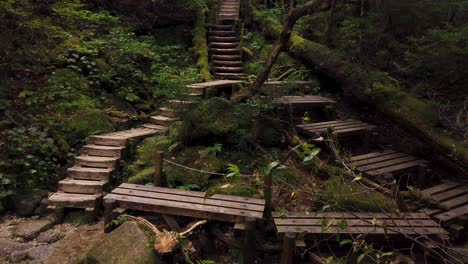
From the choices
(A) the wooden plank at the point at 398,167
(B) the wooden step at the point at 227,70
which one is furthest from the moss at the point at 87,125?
(A) the wooden plank at the point at 398,167

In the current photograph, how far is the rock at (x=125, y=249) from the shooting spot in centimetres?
471

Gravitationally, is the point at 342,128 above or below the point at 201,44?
below

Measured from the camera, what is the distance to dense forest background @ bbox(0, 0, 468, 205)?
7.46 metres

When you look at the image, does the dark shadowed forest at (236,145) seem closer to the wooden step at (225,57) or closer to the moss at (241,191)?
the moss at (241,191)

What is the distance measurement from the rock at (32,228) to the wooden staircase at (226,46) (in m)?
8.00

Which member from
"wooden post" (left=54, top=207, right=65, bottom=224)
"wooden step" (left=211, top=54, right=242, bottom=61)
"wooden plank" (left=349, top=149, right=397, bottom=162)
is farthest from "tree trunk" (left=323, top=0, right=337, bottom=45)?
"wooden post" (left=54, top=207, right=65, bottom=224)

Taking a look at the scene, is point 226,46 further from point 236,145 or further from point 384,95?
point 236,145

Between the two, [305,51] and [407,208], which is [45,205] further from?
[305,51]

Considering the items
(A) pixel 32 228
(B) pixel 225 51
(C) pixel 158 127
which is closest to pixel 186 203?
(A) pixel 32 228

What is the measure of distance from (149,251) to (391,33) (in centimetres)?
1073

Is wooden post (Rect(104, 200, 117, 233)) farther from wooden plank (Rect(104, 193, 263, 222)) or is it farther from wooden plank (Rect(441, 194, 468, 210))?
wooden plank (Rect(441, 194, 468, 210))

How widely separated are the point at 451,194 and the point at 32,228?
26.6 ft

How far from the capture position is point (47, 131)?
7672mm

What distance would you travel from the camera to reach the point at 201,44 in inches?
533
